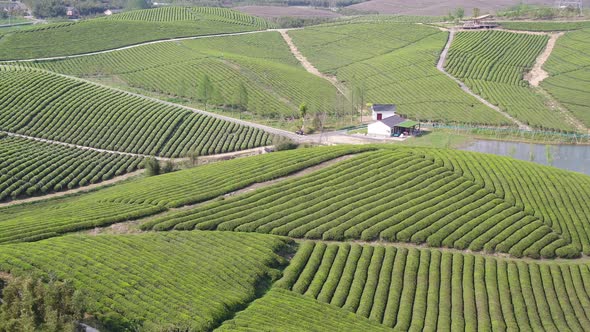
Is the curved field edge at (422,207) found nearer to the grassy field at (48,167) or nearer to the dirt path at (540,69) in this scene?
the grassy field at (48,167)

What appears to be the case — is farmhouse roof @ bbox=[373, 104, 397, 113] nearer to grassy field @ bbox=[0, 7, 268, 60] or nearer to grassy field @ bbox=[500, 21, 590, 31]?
grassy field @ bbox=[0, 7, 268, 60]

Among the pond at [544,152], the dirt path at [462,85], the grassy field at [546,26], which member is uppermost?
the grassy field at [546,26]

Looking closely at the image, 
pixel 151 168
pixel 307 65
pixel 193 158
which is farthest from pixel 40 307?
pixel 307 65

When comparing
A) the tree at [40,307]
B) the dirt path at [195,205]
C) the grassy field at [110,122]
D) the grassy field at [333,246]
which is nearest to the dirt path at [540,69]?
the grassy field at [333,246]

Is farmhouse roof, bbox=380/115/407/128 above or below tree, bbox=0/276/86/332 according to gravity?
below

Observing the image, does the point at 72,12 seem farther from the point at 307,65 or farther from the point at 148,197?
the point at 148,197

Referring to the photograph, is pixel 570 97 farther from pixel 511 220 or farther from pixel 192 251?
pixel 192 251

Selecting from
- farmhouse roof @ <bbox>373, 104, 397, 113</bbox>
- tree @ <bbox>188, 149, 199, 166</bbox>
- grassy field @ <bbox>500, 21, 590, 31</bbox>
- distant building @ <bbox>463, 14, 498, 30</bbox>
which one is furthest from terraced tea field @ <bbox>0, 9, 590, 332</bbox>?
grassy field @ <bbox>500, 21, 590, 31</bbox>
